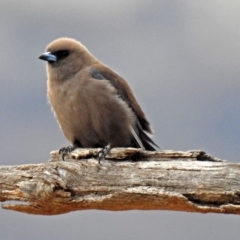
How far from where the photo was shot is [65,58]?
504 cm

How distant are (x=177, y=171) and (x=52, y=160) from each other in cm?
118

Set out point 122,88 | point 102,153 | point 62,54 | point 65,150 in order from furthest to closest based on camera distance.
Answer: point 62,54 → point 122,88 → point 65,150 → point 102,153

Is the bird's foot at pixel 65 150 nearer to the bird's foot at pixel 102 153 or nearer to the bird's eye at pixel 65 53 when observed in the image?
the bird's foot at pixel 102 153

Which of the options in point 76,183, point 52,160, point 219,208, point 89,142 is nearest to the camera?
point 219,208

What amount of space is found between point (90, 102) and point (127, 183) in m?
1.04

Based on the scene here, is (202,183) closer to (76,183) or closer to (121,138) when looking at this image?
(76,183)

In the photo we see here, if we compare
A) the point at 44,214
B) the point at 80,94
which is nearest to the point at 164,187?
the point at 44,214

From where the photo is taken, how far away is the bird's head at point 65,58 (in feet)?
16.3

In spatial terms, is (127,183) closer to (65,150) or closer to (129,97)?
(65,150)

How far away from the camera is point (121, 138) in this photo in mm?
4809

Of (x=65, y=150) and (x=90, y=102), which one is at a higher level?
(x=90, y=102)

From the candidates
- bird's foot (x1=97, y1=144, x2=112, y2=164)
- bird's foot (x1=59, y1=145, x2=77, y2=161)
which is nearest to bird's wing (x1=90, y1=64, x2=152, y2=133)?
bird's foot (x1=59, y1=145, x2=77, y2=161)

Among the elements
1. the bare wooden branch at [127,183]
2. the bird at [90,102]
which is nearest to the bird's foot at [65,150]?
the bird at [90,102]

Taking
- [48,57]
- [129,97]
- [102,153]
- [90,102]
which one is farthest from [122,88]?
[102,153]
